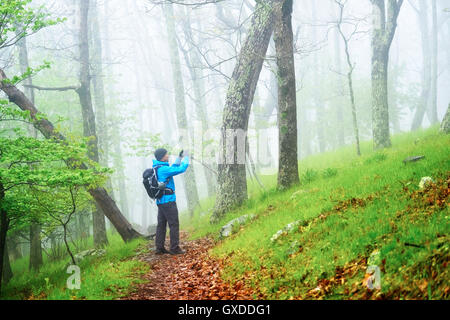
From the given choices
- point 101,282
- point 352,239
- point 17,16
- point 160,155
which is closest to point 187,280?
point 101,282

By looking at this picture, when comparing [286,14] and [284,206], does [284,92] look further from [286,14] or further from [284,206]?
[284,206]

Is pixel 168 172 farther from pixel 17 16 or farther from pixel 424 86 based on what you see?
pixel 424 86

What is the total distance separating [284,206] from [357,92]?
2300cm

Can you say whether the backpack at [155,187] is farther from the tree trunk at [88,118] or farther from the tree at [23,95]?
the tree trunk at [88,118]

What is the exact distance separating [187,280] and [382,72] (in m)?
9.55

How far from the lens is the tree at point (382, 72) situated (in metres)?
10.3

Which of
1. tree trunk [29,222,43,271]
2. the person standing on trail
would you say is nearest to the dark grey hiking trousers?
A: the person standing on trail

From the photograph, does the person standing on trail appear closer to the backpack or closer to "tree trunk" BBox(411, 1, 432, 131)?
the backpack

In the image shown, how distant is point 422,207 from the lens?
3969 mm

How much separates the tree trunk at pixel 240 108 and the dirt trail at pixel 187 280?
1687mm

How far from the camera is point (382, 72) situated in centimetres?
1042

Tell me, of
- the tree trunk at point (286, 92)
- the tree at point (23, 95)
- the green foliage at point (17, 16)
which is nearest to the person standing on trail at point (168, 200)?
the tree at point (23, 95)

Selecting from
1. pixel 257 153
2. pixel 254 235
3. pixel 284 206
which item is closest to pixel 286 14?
pixel 284 206

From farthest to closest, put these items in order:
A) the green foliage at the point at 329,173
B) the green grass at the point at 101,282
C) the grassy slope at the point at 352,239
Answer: the green foliage at the point at 329,173 < the green grass at the point at 101,282 < the grassy slope at the point at 352,239
